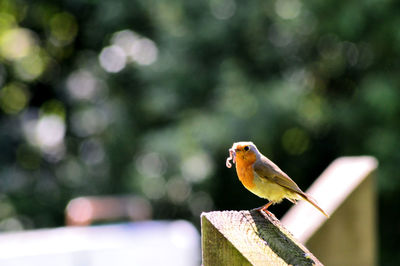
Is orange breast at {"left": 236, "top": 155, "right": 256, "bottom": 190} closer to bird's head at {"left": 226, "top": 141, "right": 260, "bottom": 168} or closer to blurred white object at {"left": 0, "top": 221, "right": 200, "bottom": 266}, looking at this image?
bird's head at {"left": 226, "top": 141, "right": 260, "bottom": 168}

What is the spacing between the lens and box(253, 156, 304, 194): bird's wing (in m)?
2.02

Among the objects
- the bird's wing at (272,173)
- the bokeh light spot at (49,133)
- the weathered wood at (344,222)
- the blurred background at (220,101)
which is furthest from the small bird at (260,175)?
the bokeh light spot at (49,133)

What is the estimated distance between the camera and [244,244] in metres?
1.02

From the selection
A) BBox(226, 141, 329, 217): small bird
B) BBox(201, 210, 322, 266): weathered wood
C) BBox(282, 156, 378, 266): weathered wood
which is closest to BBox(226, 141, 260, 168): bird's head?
BBox(226, 141, 329, 217): small bird

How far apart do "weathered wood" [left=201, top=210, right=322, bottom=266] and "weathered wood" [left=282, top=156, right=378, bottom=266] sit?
3.40 feet

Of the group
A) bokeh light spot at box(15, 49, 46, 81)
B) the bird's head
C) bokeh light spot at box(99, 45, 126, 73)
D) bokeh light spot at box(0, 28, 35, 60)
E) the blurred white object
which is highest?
bokeh light spot at box(0, 28, 35, 60)

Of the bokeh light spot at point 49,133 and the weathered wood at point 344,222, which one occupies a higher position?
the bokeh light spot at point 49,133

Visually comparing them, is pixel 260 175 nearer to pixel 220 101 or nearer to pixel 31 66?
pixel 220 101

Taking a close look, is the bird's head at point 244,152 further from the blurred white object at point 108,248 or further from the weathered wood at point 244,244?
the blurred white object at point 108,248

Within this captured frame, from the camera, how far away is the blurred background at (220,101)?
284 inches

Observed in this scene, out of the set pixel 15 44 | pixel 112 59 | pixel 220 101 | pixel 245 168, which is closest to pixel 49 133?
pixel 15 44

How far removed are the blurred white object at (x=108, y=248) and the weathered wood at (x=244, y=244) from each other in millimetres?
3749

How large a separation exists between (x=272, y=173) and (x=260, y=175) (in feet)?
0.19

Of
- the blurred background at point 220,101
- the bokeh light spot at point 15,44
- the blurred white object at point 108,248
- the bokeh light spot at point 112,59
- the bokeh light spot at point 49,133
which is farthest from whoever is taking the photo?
the bokeh light spot at point 15,44
